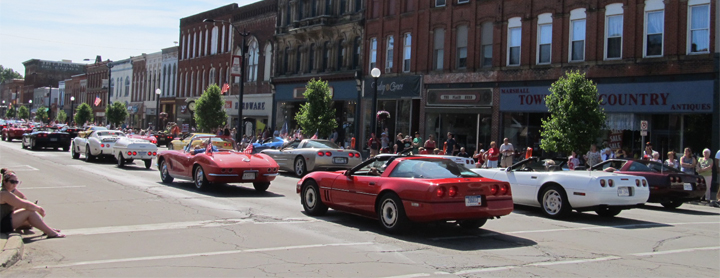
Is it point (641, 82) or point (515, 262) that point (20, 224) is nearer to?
point (515, 262)

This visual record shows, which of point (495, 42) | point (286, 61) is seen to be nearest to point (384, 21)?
point (495, 42)

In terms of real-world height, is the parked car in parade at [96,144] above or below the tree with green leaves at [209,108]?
below

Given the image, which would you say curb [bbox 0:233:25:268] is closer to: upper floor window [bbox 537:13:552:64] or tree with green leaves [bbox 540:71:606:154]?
tree with green leaves [bbox 540:71:606:154]

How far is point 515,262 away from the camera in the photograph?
302 inches

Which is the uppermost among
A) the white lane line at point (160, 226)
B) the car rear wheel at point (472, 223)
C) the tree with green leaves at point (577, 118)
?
the tree with green leaves at point (577, 118)

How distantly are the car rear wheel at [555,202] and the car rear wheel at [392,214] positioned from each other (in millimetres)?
4231

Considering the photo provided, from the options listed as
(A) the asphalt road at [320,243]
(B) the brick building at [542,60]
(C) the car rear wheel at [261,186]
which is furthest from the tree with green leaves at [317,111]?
(A) the asphalt road at [320,243]

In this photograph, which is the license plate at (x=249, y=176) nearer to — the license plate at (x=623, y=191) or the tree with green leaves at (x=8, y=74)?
the license plate at (x=623, y=191)

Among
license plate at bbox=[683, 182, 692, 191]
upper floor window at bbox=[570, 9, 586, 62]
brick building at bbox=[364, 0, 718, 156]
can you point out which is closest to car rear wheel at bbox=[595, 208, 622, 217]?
license plate at bbox=[683, 182, 692, 191]

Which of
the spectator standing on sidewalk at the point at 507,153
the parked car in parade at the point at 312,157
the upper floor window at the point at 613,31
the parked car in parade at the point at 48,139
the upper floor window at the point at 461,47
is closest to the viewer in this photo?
the parked car in parade at the point at 312,157

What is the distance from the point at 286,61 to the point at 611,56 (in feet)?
82.5

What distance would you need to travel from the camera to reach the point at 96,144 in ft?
81.0

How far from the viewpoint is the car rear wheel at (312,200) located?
1129 cm

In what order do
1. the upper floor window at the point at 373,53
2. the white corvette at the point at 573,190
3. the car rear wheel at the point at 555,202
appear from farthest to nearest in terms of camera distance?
the upper floor window at the point at 373,53
the car rear wheel at the point at 555,202
the white corvette at the point at 573,190
